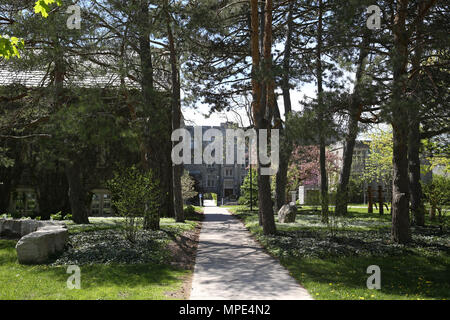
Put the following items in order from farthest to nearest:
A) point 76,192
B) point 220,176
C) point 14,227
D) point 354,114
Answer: point 220,176 → point 76,192 → point 14,227 → point 354,114

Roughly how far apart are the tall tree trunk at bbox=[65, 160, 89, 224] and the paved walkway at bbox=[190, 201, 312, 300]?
645 centimetres

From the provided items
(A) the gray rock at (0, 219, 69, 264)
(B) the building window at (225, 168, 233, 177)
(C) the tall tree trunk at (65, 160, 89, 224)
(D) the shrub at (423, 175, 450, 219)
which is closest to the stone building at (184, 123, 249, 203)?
(B) the building window at (225, 168, 233, 177)

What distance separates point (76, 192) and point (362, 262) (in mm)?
11296

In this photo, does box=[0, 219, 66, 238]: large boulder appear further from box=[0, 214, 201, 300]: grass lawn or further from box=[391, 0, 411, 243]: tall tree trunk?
box=[391, 0, 411, 243]: tall tree trunk

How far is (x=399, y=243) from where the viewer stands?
1053 centimetres

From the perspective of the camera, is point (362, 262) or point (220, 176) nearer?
point (362, 262)

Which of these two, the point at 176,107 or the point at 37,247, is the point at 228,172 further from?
the point at 37,247

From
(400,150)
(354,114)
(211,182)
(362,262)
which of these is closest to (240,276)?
(362,262)

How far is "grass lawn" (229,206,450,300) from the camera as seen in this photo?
20.1 ft

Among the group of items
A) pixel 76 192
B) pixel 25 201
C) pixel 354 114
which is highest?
pixel 354 114

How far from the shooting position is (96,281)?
6613 millimetres

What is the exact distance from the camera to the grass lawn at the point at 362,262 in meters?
6.12

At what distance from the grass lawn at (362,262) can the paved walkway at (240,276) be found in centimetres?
30
